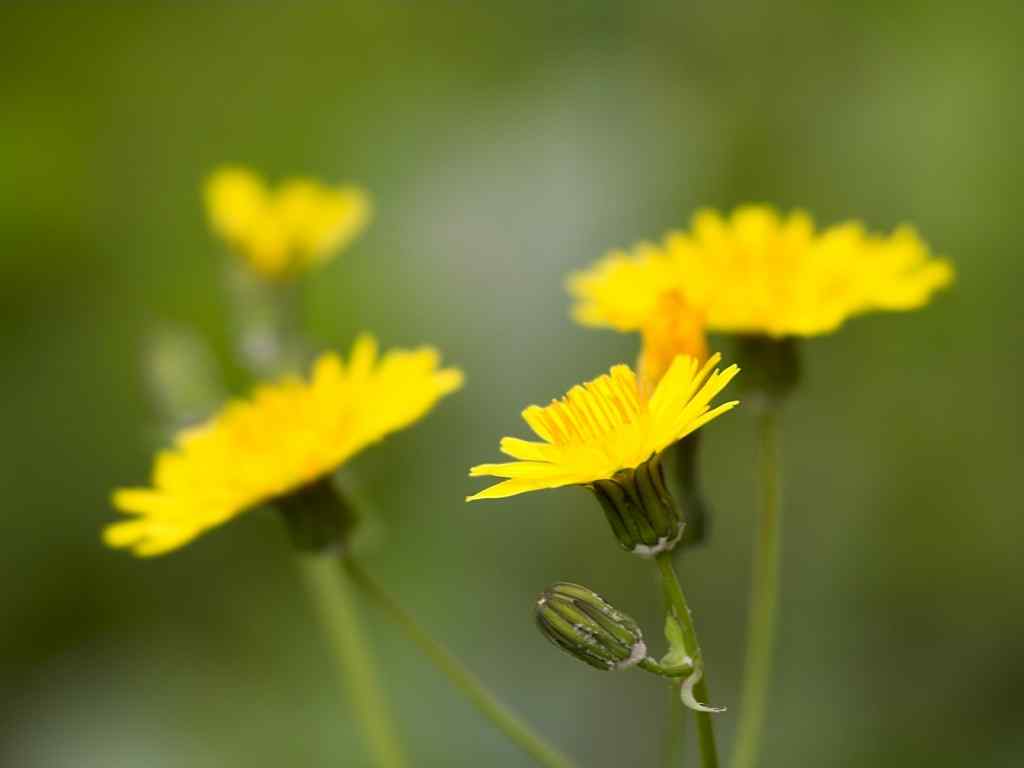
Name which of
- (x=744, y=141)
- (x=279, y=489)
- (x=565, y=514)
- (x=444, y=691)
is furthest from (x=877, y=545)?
(x=279, y=489)

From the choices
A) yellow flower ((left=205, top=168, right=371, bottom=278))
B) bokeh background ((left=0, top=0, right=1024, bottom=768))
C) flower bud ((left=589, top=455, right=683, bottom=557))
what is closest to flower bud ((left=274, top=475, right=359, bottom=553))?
flower bud ((left=589, top=455, right=683, bottom=557))

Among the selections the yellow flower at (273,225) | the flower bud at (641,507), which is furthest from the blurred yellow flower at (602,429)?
the yellow flower at (273,225)

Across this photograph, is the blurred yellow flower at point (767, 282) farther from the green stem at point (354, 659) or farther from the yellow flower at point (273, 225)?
the yellow flower at point (273, 225)

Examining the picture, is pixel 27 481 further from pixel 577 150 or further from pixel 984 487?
pixel 984 487

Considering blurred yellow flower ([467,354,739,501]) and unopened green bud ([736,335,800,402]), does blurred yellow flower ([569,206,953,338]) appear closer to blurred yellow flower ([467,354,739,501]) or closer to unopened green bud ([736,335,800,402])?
unopened green bud ([736,335,800,402])

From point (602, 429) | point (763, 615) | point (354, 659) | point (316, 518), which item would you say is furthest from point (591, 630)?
point (354, 659)

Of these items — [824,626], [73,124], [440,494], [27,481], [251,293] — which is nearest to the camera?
[251,293]
